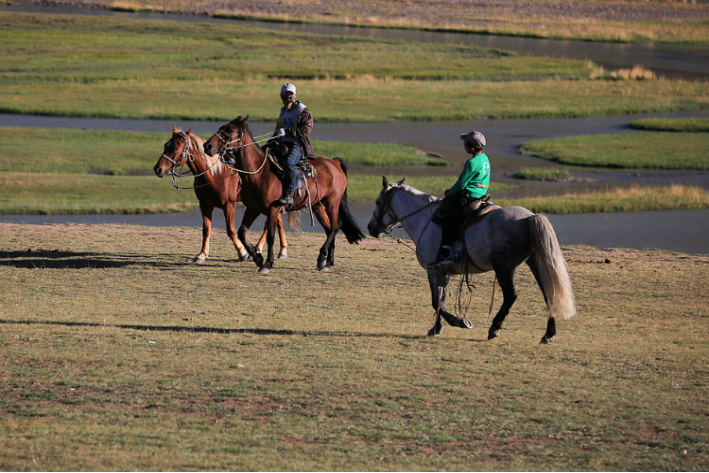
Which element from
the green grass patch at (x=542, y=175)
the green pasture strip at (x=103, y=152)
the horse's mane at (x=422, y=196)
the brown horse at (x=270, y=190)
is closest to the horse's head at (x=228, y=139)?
the brown horse at (x=270, y=190)

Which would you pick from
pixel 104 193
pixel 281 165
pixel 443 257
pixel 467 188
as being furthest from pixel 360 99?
pixel 467 188

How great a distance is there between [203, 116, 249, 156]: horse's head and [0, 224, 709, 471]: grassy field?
2348mm

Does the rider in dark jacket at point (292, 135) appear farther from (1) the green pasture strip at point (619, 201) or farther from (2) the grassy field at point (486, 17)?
(2) the grassy field at point (486, 17)

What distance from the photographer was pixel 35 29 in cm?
8300

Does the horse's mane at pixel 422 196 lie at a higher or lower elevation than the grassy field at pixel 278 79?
lower

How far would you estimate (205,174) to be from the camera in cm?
1684

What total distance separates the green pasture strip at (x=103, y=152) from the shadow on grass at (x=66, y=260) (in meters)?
15.0

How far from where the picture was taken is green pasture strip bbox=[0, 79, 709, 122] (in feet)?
154

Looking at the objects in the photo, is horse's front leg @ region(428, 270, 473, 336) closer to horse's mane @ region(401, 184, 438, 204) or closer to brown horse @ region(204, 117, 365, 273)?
horse's mane @ region(401, 184, 438, 204)

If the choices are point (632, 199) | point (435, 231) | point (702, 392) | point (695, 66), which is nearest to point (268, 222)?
point (435, 231)

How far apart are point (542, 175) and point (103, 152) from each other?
17744 mm

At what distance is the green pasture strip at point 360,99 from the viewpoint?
1847 inches

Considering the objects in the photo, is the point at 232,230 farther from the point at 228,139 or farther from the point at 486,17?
the point at 486,17

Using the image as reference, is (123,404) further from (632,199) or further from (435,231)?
(632,199)
